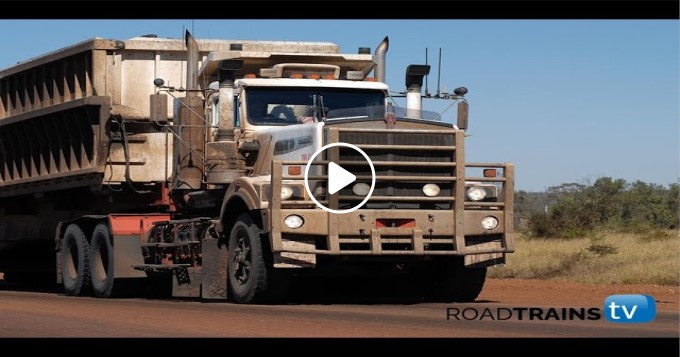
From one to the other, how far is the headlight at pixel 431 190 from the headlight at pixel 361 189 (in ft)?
2.36

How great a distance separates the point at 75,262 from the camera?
2122cm

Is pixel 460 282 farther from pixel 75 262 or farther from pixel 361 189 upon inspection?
pixel 75 262

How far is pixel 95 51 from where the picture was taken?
19625 mm

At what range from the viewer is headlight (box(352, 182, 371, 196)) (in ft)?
51.0

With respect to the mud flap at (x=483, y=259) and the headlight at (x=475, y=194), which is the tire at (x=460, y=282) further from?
the headlight at (x=475, y=194)

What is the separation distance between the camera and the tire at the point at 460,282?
1673 cm

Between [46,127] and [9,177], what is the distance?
212 centimetres

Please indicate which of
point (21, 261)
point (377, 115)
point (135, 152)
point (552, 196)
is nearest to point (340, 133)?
point (377, 115)

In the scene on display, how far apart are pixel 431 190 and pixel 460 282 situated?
1523mm

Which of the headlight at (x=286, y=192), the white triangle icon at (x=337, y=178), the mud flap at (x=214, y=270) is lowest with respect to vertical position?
the mud flap at (x=214, y=270)
